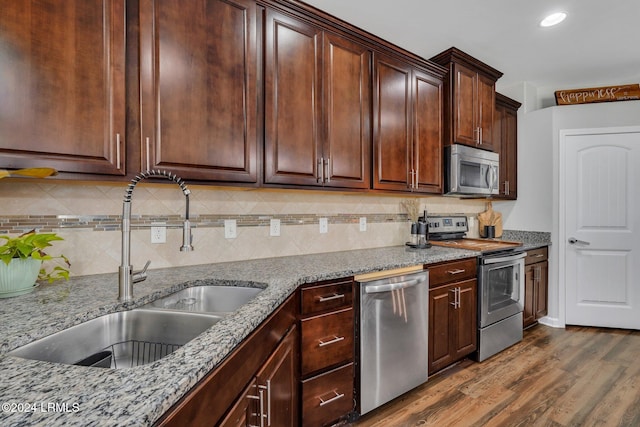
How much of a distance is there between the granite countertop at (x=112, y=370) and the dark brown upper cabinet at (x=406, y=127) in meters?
0.85

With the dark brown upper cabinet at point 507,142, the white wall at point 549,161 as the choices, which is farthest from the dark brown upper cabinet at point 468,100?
the white wall at point 549,161

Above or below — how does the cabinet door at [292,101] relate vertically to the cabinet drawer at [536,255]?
above

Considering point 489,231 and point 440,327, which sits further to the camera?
point 489,231

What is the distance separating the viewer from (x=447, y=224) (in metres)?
3.00

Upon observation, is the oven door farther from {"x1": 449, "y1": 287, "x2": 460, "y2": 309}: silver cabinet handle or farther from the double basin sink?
the double basin sink

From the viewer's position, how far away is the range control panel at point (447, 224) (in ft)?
9.44

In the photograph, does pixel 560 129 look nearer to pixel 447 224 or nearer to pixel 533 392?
pixel 447 224

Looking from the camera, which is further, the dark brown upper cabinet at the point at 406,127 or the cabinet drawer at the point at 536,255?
the cabinet drawer at the point at 536,255

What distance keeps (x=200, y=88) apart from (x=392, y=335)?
173 centimetres

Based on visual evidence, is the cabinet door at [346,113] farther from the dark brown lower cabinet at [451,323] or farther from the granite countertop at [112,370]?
the dark brown lower cabinet at [451,323]

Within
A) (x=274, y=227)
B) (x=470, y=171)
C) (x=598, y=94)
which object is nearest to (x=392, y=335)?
(x=274, y=227)

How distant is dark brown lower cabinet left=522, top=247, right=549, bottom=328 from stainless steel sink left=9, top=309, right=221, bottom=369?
3068 mm

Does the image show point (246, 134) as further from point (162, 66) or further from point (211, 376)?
point (211, 376)

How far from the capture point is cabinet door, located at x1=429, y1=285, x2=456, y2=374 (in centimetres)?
206
